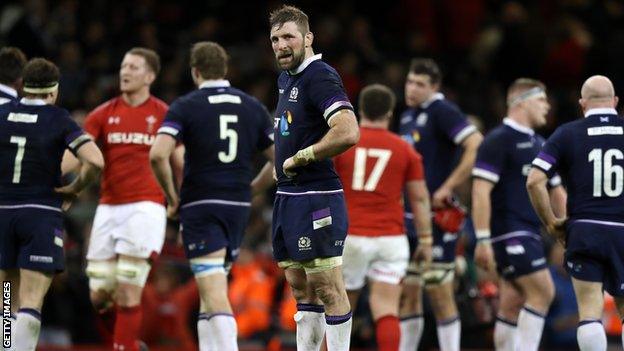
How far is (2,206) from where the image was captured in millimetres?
10305

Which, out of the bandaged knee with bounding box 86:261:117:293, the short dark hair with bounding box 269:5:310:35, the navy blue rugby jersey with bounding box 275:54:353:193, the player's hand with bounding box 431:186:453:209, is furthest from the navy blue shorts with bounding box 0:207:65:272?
the player's hand with bounding box 431:186:453:209

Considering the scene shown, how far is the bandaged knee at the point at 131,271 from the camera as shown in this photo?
1131 cm

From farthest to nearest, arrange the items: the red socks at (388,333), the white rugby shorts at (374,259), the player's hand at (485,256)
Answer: the player's hand at (485,256)
the white rugby shorts at (374,259)
the red socks at (388,333)

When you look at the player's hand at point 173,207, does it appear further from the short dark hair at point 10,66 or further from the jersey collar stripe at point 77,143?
the short dark hair at point 10,66

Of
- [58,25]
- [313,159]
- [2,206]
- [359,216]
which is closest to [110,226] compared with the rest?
[2,206]

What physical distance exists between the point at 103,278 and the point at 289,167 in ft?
11.2

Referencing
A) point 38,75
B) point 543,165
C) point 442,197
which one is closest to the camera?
point 543,165

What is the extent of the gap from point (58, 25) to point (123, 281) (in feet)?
26.5

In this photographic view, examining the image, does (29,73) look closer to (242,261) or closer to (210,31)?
(242,261)

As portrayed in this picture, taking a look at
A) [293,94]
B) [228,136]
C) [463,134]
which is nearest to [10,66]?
[228,136]

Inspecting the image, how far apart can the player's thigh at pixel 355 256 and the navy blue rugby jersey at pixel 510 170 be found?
1352 mm

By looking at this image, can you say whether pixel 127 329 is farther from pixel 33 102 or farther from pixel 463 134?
pixel 463 134

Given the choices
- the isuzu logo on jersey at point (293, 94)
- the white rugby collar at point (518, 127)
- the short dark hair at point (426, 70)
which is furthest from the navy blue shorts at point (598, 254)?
the short dark hair at point (426, 70)

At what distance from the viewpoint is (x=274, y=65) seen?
19.0 metres
